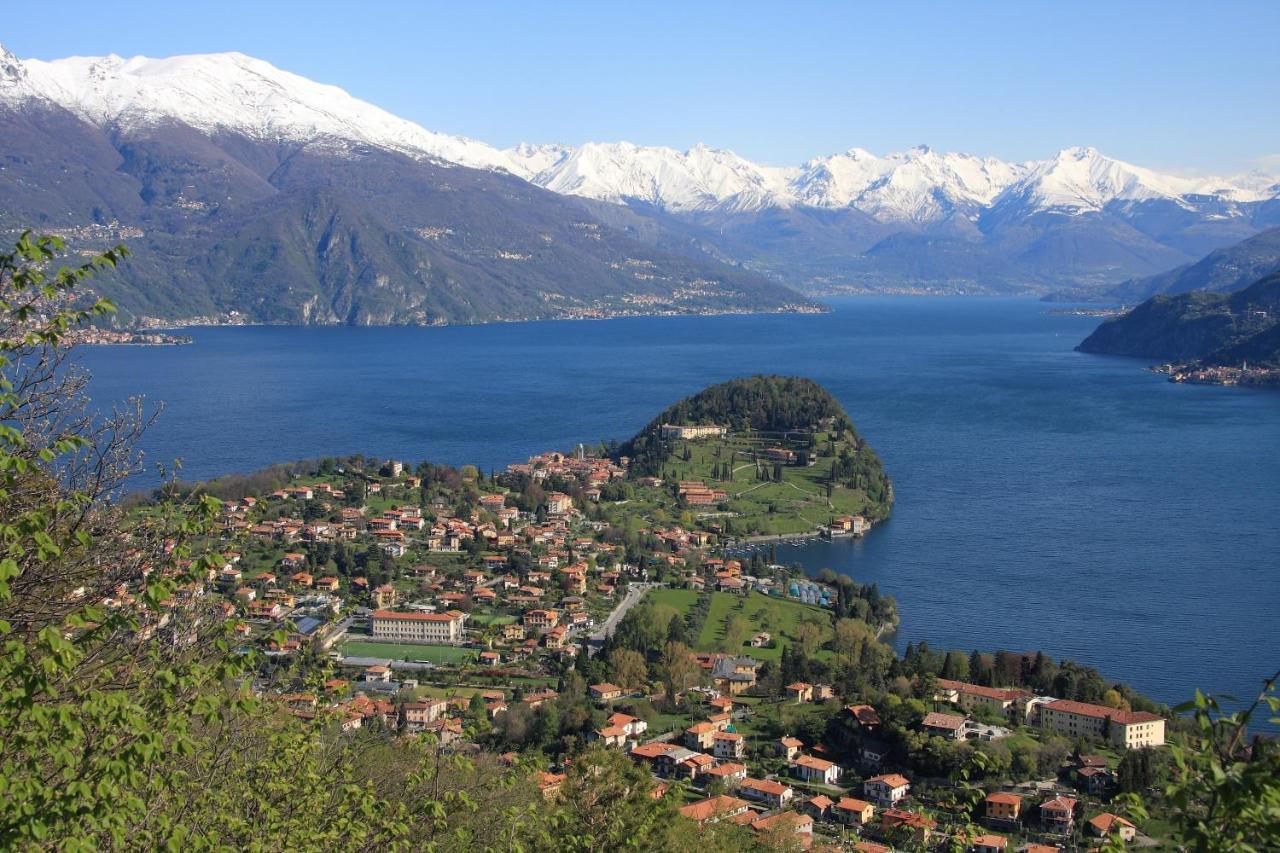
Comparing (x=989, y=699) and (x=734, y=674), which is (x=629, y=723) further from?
(x=989, y=699)

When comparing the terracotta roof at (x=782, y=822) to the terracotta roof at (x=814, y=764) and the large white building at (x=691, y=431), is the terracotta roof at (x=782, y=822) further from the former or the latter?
the large white building at (x=691, y=431)

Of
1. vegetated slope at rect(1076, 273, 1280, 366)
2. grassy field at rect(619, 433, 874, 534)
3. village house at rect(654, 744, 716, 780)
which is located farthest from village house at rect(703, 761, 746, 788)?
Result: vegetated slope at rect(1076, 273, 1280, 366)

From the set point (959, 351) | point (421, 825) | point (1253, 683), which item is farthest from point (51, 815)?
point (959, 351)

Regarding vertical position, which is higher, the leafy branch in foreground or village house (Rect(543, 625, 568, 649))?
the leafy branch in foreground

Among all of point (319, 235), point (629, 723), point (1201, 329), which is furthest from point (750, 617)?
point (319, 235)

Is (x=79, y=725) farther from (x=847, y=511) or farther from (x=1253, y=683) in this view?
(x=847, y=511)

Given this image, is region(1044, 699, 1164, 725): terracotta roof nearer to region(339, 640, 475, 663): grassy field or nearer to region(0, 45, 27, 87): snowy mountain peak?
region(339, 640, 475, 663): grassy field
